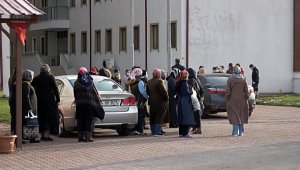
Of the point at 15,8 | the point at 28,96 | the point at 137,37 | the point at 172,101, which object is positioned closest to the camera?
the point at 15,8

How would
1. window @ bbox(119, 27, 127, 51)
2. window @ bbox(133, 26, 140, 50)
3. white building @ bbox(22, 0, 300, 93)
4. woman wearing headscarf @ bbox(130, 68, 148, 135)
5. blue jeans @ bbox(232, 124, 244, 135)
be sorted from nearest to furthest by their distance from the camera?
1. blue jeans @ bbox(232, 124, 244, 135)
2. woman wearing headscarf @ bbox(130, 68, 148, 135)
3. white building @ bbox(22, 0, 300, 93)
4. window @ bbox(133, 26, 140, 50)
5. window @ bbox(119, 27, 127, 51)

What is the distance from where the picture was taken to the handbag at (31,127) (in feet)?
51.5

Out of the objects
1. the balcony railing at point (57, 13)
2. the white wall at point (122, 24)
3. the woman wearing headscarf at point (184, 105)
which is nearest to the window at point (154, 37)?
the white wall at point (122, 24)

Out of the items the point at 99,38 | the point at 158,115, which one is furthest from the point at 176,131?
the point at 99,38

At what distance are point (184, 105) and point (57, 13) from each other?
36.7m

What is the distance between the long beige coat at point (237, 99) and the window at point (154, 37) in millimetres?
23552

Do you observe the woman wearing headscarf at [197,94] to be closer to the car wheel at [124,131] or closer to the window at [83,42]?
the car wheel at [124,131]

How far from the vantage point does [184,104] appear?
17.3 meters

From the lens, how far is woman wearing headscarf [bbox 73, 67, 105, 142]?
52.7 ft

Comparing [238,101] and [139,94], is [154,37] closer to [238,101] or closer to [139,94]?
[139,94]

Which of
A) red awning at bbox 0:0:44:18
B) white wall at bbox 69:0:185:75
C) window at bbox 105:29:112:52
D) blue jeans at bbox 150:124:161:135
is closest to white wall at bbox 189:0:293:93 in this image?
white wall at bbox 69:0:185:75

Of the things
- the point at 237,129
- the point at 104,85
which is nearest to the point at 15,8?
the point at 104,85

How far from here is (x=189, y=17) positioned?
38.4m

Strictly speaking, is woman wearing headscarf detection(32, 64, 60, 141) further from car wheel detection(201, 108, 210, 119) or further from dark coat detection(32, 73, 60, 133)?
car wheel detection(201, 108, 210, 119)
